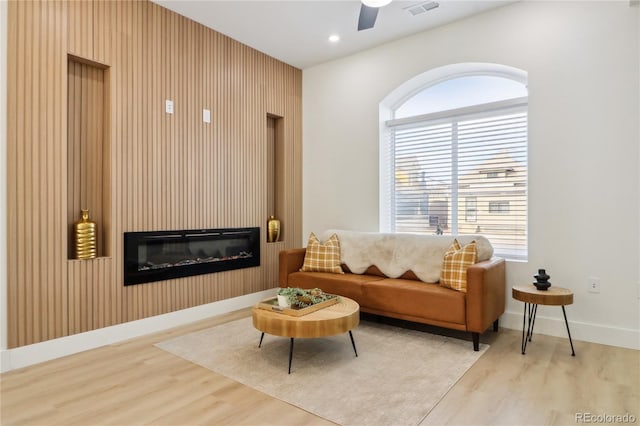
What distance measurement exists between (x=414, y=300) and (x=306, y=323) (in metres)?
1.23

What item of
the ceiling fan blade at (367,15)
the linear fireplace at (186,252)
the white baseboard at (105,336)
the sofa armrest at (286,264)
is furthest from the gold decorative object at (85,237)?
the ceiling fan blade at (367,15)

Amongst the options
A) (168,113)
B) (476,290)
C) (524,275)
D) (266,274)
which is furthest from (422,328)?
(168,113)

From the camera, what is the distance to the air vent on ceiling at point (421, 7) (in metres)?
3.73

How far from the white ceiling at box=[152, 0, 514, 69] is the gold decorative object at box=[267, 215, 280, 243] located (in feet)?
7.25

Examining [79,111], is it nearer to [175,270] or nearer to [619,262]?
[175,270]

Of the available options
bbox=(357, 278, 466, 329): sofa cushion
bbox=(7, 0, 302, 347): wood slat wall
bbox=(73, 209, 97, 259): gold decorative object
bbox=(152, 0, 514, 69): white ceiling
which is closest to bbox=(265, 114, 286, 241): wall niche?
bbox=(7, 0, 302, 347): wood slat wall

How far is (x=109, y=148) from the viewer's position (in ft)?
11.4

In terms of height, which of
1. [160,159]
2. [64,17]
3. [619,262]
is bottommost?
[619,262]

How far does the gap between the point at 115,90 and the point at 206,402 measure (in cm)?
282

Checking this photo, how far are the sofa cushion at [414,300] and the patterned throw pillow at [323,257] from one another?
632mm

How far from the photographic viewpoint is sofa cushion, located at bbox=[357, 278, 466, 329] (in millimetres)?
3244

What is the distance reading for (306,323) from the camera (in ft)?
8.85

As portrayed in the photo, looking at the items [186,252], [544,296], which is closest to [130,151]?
[186,252]

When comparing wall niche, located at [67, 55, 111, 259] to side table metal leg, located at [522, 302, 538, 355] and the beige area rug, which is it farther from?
side table metal leg, located at [522, 302, 538, 355]
